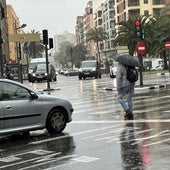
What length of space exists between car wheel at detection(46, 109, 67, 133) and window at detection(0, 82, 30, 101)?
0.80 meters

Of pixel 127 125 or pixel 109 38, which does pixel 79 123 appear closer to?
pixel 127 125

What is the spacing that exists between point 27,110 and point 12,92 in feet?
1.65

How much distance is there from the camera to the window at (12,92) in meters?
10.1

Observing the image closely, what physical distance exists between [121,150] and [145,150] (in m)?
0.43

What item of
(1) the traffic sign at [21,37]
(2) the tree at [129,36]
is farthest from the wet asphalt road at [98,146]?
(2) the tree at [129,36]

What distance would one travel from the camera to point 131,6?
116125mm

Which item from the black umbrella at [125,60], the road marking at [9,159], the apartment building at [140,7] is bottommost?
the road marking at [9,159]

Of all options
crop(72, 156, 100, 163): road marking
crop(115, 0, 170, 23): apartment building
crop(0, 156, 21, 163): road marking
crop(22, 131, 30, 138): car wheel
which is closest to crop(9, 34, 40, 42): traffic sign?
crop(22, 131, 30, 138): car wheel

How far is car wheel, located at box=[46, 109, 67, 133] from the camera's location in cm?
1091

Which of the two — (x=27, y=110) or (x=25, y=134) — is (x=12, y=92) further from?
(x=25, y=134)

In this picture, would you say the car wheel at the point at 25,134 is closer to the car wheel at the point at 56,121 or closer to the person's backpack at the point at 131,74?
the car wheel at the point at 56,121

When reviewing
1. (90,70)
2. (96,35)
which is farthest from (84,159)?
(96,35)

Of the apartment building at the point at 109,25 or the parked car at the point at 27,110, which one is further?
the apartment building at the point at 109,25

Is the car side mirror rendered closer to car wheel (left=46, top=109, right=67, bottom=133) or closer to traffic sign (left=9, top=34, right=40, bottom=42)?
car wheel (left=46, top=109, right=67, bottom=133)
